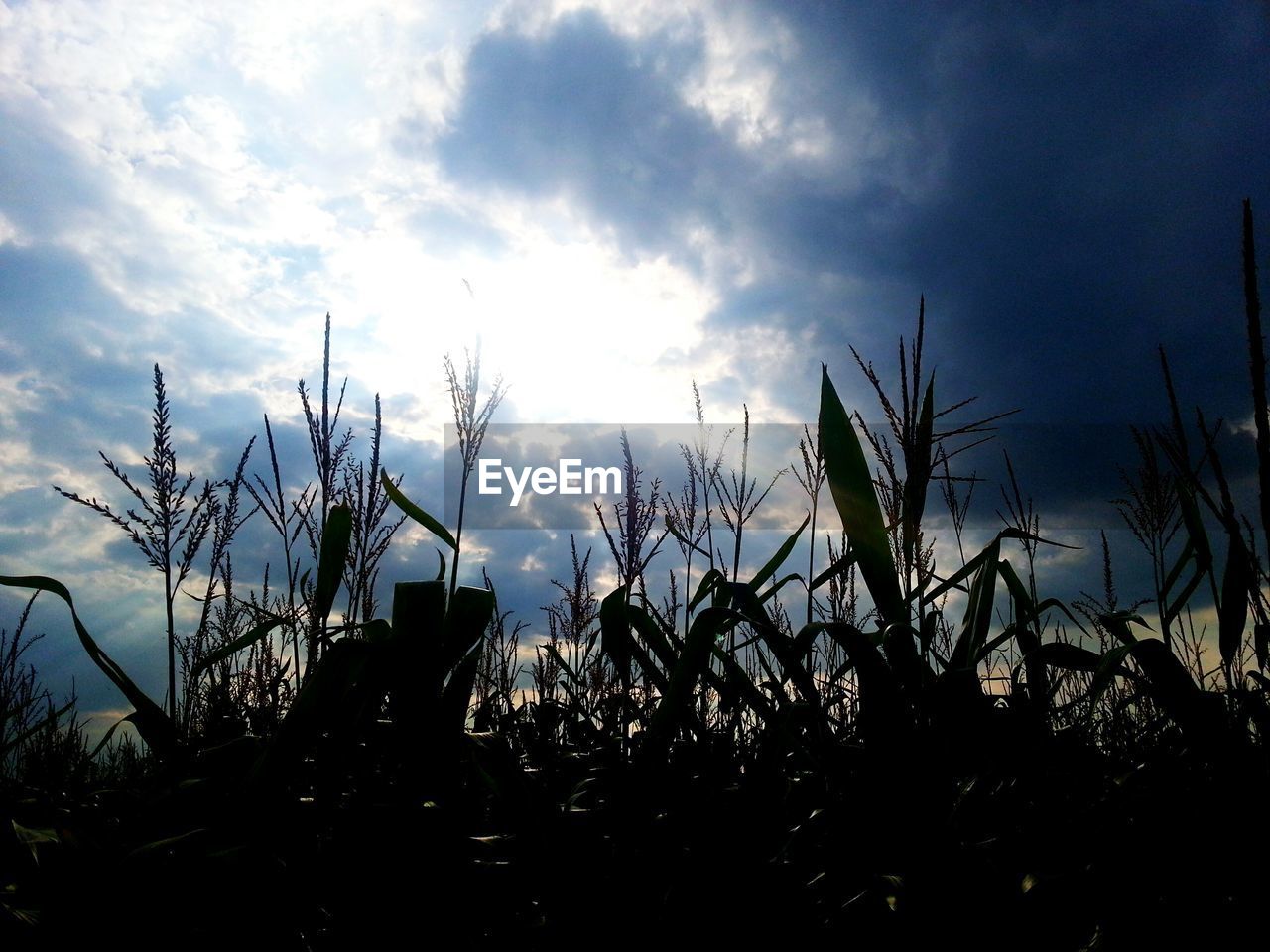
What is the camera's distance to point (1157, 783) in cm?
130

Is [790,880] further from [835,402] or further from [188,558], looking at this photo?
[188,558]

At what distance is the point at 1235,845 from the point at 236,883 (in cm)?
157

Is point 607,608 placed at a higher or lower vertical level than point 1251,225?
lower

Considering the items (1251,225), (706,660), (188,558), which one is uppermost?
(1251,225)

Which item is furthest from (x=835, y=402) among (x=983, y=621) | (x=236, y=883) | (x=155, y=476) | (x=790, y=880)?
(x=155, y=476)

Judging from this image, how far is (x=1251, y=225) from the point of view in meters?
1.17

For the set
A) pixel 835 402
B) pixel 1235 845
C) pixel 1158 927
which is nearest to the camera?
pixel 1158 927

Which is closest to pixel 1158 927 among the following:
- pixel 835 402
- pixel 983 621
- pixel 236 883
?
pixel 983 621

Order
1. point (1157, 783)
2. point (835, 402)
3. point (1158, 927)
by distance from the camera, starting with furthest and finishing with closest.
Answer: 1. point (835, 402)
2. point (1157, 783)
3. point (1158, 927)

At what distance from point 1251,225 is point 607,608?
132cm

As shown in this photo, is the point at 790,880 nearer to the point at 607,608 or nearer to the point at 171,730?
the point at 607,608

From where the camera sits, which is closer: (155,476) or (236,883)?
(236,883)

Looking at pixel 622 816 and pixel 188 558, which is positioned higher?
pixel 188 558

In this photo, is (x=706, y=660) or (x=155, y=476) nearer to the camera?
(x=706, y=660)
